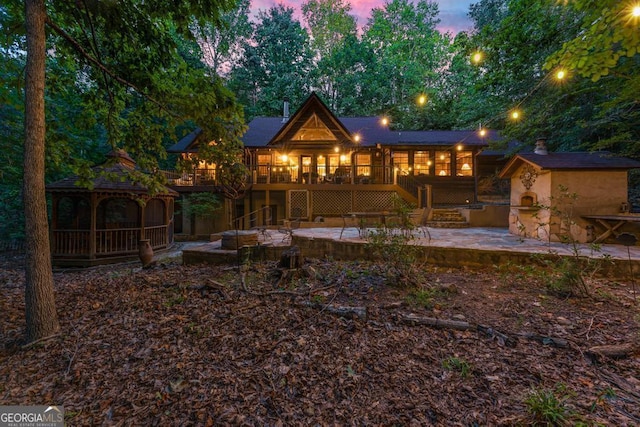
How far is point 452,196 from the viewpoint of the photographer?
60.8ft

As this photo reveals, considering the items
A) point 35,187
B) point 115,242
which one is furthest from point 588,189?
point 115,242

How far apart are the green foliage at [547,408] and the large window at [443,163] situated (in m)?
18.2

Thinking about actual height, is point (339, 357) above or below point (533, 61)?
below

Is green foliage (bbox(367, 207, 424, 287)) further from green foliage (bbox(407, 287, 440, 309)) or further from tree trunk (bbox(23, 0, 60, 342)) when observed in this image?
tree trunk (bbox(23, 0, 60, 342))

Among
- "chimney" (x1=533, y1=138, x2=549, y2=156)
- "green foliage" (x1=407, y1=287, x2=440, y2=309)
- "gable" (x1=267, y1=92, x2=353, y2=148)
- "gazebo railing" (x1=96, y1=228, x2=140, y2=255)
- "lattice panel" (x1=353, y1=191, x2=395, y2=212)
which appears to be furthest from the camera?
"gable" (x1=267, y1=92, x2=353, y2=148)

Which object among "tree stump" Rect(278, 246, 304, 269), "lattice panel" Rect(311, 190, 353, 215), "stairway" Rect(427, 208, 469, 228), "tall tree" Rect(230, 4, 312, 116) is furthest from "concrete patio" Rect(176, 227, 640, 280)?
"tall tree" Rect(230, 4, 312, 116)

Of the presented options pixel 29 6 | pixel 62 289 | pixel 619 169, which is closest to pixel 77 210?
pixel 62 289

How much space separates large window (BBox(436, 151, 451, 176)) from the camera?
18.6 meters

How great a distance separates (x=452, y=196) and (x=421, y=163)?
3.18 metres

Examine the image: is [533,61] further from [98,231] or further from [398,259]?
[98,231]

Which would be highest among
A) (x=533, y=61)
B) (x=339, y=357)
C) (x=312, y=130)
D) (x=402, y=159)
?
(x=533, y=61)

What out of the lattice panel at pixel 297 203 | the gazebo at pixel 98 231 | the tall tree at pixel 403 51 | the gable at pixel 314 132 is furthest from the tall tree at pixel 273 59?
the gazebo at pixel 98 231

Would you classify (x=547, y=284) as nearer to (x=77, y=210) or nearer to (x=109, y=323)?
(x=109, y=323)

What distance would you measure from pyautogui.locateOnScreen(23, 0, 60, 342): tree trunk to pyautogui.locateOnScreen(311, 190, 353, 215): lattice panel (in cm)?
1174
